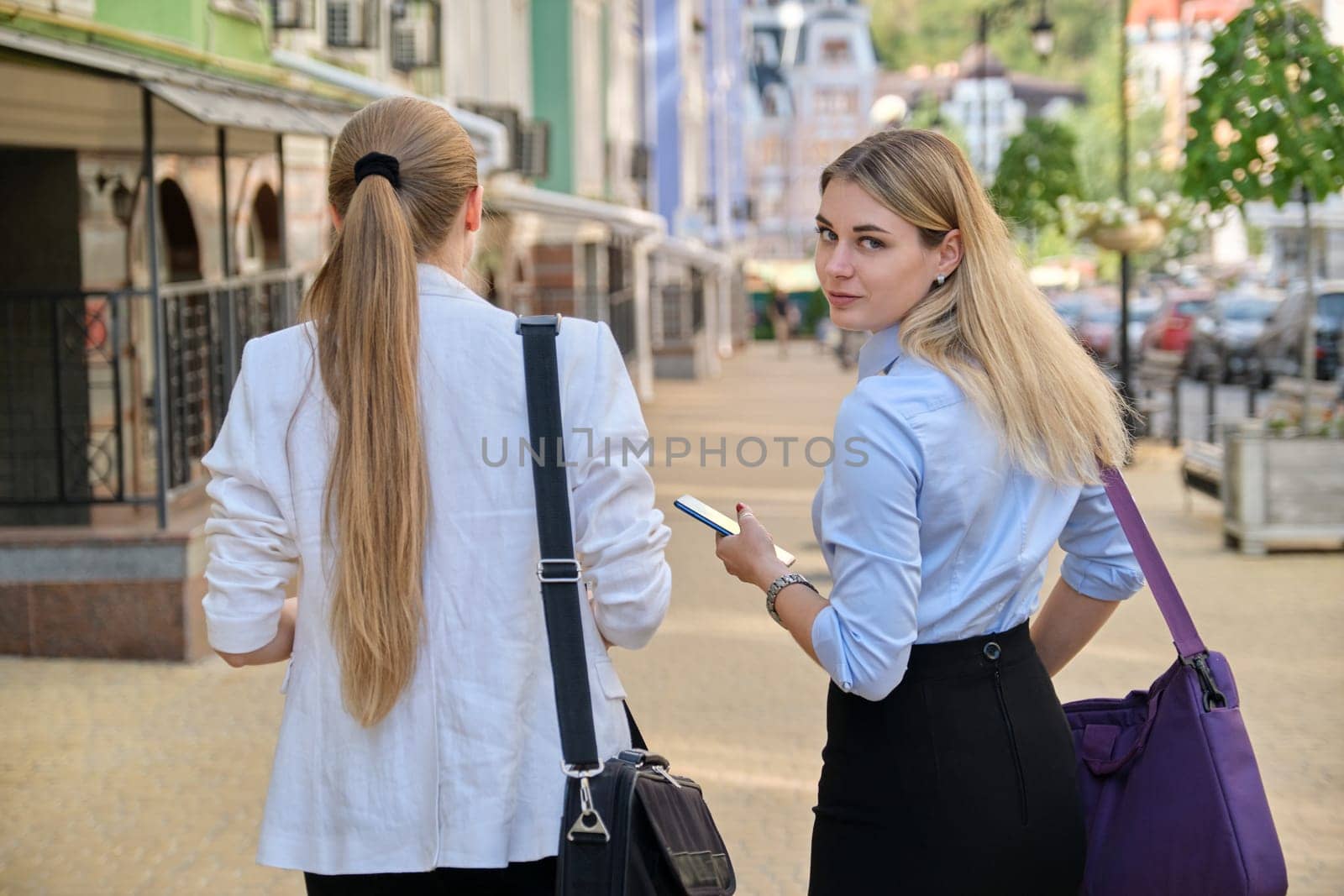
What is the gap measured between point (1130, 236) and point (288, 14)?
9.46 meters

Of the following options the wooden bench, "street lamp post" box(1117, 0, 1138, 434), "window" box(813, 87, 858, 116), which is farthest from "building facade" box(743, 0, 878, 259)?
the wooden bench

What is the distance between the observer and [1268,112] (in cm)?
1146

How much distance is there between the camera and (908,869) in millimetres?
2383

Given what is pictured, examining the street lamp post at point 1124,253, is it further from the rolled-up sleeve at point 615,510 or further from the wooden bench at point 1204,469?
the rolled-up sleeve at point 615,510

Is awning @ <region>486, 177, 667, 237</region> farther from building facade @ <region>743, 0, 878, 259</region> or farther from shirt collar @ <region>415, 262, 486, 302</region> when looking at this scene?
building facade @ <region>743, 0, 878, 259</region>

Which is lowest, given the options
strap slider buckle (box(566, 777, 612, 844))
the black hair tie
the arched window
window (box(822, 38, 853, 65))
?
strap slider buckle (box(566, 777, 612, 844))

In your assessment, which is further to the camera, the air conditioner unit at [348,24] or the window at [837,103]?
the window at [837,103]

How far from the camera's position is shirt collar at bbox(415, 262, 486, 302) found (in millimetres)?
2369

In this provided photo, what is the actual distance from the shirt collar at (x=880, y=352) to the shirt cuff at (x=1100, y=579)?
0.46 m

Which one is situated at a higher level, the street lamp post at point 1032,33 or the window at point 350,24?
the street lamp post at point 1032,33

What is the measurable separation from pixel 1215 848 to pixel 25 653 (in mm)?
6515

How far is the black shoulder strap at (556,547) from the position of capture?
2293mm

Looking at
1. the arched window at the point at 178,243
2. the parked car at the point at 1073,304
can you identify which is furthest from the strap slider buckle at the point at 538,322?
the parked car at the point at 1073,304

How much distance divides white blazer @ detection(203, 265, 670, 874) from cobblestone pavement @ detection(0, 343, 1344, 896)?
2638 mm
